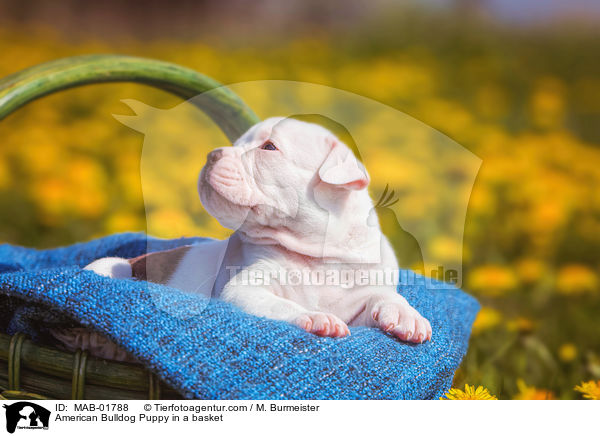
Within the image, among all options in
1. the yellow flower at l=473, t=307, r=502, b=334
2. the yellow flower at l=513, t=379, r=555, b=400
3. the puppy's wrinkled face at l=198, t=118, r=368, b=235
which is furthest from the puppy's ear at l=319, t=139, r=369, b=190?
the yellow flower at l=473, t=307, r=502, b=334

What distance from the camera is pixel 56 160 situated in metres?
1.32

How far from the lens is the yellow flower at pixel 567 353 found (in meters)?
0.93

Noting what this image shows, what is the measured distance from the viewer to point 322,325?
0.56 metres

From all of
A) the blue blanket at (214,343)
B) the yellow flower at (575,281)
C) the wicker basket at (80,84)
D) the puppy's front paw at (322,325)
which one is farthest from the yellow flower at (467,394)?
the yellow flower at (575,281)

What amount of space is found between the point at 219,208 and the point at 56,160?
2.74 ft

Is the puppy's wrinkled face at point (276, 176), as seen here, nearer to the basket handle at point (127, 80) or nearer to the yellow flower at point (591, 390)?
the basket handle at point (127, 80)

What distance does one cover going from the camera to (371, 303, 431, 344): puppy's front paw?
0.60 m

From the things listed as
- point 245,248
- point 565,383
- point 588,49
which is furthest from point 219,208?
point 588,49

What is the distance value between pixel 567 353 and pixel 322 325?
538mm

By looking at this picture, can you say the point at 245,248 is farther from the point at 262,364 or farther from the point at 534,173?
the point at 534,173

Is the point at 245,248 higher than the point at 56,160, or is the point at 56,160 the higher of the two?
the point at 56,160

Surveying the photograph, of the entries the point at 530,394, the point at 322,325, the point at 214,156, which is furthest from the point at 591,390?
the point at 214,156

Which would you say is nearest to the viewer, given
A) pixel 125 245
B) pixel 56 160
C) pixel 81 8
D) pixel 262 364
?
pixel 262 364
